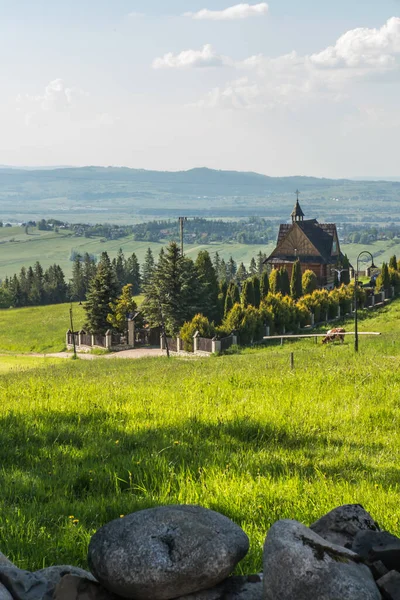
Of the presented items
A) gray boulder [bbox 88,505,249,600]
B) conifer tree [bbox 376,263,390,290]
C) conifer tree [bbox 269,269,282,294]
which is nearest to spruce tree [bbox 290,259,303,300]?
conifer tree [bbox 269,269,282,294]

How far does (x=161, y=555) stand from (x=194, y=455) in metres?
4.14

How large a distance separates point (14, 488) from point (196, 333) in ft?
145

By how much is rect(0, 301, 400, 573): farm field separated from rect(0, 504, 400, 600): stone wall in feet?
3.38

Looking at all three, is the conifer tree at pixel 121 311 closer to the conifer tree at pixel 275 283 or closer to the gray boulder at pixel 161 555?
the conifer tree at pixel 275 283

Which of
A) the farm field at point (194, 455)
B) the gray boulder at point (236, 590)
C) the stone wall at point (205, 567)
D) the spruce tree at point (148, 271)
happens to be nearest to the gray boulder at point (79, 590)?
the stone wall at point (205, 567)

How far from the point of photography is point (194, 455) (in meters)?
7.58

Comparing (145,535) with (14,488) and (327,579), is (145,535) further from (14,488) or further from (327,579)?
(14,488)

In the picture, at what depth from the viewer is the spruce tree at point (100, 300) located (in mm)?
64188

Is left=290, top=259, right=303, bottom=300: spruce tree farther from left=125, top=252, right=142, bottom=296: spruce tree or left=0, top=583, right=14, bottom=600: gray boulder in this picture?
left=0, top=583, right=14, bottom=600: gray boulder

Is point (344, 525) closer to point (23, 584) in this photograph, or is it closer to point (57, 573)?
point (57, 573)

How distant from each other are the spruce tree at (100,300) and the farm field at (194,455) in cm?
5180

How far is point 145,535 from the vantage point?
11.6ft

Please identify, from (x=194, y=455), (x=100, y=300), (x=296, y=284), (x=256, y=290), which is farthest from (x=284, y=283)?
Result: (x=194, y=455)

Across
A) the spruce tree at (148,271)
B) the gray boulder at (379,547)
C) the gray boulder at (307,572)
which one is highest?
the gray boulder at (307,572)
